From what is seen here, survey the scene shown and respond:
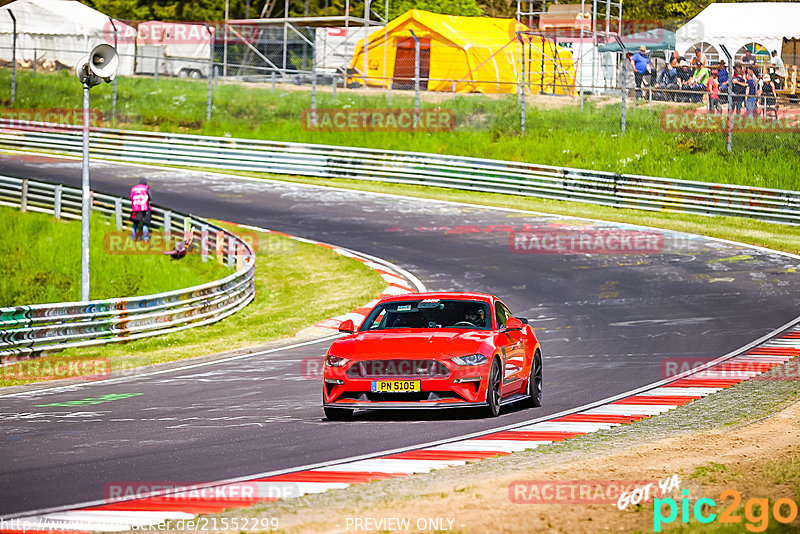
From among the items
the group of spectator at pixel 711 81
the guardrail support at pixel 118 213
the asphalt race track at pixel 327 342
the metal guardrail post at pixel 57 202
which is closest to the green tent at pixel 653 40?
the group of spectator at pixel 711 81

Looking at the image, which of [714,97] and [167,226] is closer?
[167,226]

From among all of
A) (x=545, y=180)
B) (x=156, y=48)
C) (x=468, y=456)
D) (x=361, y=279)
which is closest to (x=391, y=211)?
(x=545, y=180)

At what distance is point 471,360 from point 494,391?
1.87 feet

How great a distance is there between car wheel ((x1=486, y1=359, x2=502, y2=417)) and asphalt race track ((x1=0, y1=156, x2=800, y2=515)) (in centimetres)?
13

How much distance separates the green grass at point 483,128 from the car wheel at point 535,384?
68.4 feet

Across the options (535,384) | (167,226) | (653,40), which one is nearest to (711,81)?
(653,40)

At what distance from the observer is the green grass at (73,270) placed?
23.8 metres

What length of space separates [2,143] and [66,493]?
36.6 metres

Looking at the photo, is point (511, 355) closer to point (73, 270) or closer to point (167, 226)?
point (73, 270)

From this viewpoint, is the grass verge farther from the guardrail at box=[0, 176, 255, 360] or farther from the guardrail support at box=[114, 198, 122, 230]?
the guardrail support at box=[114, 198, 122, 230]

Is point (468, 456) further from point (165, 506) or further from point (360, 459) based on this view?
point (165, 506)

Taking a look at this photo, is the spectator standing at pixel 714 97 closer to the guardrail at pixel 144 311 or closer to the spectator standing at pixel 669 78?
the spectator standing at pixel 669 78

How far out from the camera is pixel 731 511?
744 centimetres

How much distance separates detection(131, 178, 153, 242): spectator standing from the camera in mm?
26391
